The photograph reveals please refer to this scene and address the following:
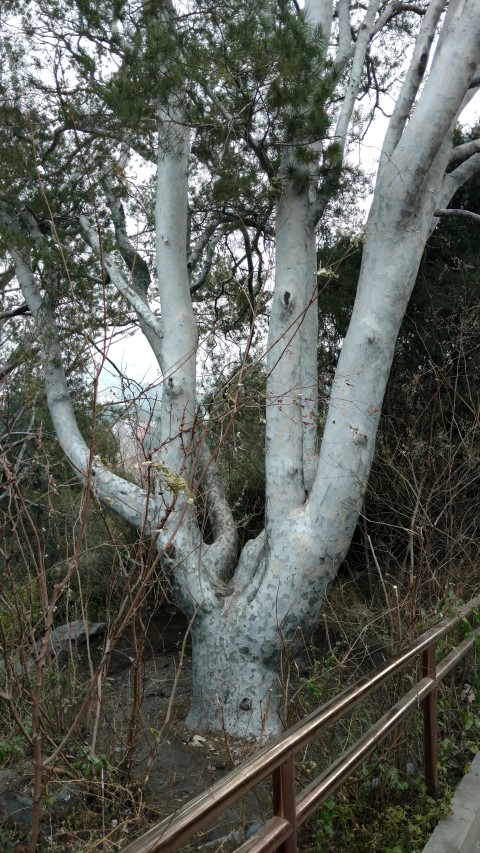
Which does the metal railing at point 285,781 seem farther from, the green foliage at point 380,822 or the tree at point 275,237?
the tree at point 275,237

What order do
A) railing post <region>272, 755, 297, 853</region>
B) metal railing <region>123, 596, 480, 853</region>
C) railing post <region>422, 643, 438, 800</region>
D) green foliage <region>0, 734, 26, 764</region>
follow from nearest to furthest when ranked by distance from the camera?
metal railing <region>123, 596, 480, 853</region>
railing post <region>272, 755, 297, 853</region>
railing post <region>422, 643, 438, 800</region>
green foliage <region>0, 734, 26, 764</region>

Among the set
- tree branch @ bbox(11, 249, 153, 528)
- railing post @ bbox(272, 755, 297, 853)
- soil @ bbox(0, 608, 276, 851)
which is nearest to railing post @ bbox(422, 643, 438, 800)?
soil @ bbox(0, 608, 276, 851)

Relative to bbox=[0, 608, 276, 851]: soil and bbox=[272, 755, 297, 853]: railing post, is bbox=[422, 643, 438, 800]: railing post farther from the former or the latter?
bbox=[272, 755, 297, 853]: railing post

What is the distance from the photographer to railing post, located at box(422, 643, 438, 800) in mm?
3393

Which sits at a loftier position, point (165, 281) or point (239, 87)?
point (239, 87)

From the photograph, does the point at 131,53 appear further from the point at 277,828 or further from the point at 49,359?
the point at 277,828

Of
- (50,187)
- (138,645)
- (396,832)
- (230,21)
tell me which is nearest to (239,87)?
(230,21)

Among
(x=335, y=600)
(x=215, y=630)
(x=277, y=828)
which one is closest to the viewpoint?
(x=277, y=828)

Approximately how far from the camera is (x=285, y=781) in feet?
6.63

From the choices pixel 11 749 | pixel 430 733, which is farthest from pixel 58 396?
pixel 430 733

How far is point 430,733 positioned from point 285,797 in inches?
62.8

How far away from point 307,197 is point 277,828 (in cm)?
630

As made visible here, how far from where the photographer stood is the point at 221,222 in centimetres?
913

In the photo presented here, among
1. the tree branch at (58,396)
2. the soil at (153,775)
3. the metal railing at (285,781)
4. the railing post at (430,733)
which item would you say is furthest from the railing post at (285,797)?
the tree branch at (58,396)
